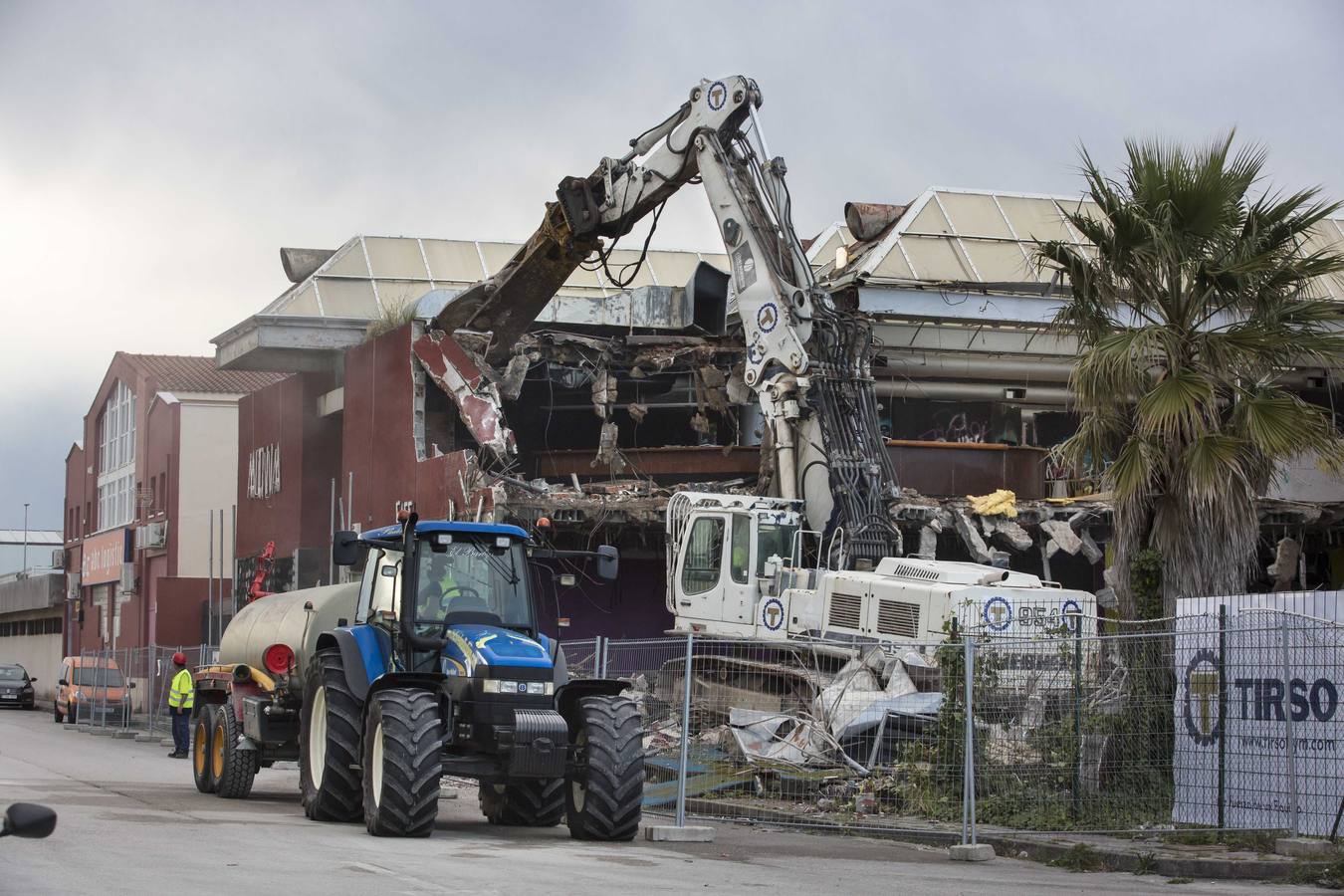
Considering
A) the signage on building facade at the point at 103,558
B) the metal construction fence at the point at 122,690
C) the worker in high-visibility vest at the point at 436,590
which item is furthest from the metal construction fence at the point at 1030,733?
the signage on building facade at the point at 103,558

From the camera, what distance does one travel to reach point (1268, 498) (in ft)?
98.0

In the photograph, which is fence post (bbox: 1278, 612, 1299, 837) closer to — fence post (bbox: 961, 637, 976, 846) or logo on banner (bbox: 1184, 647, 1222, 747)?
logo on banner (bbox: 1184, 647, 1222, 747)

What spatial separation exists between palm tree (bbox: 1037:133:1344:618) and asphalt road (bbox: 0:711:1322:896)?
13.7 feet

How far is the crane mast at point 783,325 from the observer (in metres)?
22.7

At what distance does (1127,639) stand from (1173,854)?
7.42ft

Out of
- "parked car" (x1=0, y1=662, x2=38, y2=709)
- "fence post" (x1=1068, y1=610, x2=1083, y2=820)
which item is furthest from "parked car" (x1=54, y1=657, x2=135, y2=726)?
"fence post" (x1=1068, y1=610, x2=1083, y2=820)

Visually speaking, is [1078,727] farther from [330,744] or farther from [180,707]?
[180,707]

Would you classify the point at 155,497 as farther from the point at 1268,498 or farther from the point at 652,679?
the point at 652,679

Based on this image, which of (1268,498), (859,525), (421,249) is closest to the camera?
(859,525)

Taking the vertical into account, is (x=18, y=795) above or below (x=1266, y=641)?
below

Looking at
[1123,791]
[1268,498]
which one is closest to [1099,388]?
[1123,791]

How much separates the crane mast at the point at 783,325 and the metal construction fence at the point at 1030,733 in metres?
4.68

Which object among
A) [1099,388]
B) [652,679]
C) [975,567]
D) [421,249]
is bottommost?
[652,679]

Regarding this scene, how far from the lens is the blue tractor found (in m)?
13.0
